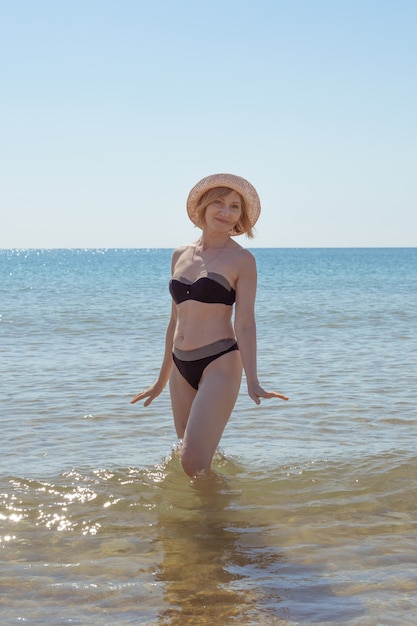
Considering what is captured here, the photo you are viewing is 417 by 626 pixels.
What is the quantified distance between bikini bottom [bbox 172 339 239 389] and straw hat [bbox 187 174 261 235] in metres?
0.78

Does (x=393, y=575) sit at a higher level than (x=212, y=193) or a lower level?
lower

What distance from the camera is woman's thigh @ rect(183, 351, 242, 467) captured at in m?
5.56

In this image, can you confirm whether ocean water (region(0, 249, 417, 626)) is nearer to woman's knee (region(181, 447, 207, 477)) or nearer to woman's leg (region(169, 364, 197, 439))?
woman's knee (region(181, 447, 207, 477))

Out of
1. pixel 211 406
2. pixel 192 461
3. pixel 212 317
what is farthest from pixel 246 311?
pixel 192 461

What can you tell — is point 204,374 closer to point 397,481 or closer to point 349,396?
point 397,481

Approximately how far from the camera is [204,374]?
578cm

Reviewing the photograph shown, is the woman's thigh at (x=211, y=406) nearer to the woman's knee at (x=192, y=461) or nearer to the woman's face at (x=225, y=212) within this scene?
the woman's knee at (x=192, y=461)

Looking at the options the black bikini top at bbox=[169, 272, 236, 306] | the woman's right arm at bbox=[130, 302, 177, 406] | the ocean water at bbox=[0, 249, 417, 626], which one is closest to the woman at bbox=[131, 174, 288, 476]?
the black bikini top at bbox=[169, 272, 236, 306]

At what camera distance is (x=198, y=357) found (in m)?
Result: 5.80

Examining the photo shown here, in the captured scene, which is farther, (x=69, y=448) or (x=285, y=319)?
(x=285, y=319)

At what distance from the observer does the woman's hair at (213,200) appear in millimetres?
5773

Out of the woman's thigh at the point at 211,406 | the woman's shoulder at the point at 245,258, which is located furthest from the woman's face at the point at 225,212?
the woman's thigh at the point at 211,406

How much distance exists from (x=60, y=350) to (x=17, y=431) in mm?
6153

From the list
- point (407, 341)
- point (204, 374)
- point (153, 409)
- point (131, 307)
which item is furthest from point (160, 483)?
point (131, 307)
